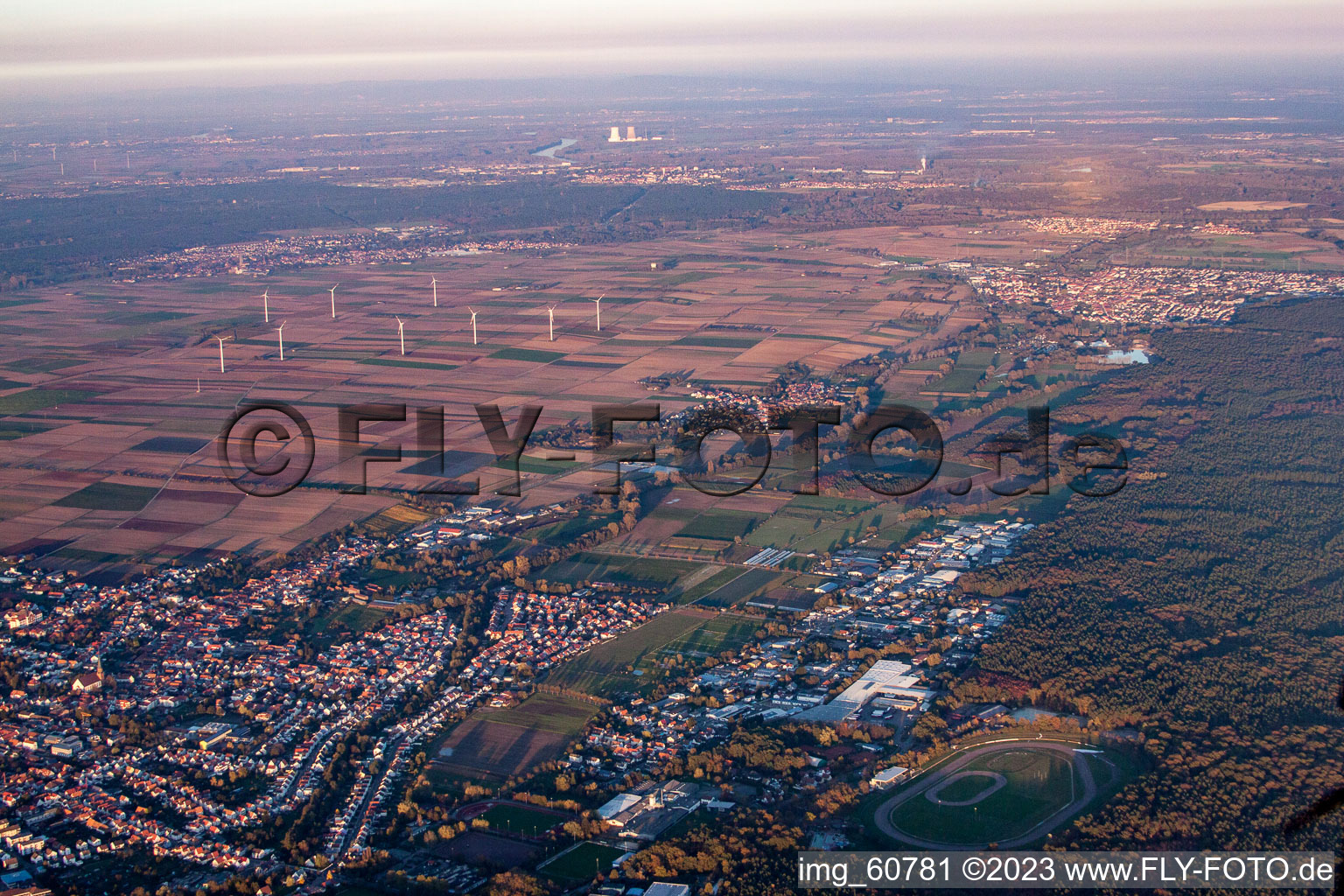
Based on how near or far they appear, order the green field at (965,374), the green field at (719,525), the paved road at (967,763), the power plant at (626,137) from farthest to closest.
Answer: the power plant at (626,137) < the green field at (965,374) < the green field at (719,525) < the paved road at (967,763)

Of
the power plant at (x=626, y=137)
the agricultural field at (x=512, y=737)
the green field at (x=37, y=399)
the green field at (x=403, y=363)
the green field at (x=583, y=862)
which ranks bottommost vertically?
the green field at (x=583, y=862)

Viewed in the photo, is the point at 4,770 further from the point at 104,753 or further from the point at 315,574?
the point at 315,574

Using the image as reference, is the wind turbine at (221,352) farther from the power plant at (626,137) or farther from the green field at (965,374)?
the power plant at (626,137)

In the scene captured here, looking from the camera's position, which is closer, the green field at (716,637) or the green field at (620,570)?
the green field at (716,637)

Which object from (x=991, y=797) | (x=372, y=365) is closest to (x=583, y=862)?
(x=991, y=797)

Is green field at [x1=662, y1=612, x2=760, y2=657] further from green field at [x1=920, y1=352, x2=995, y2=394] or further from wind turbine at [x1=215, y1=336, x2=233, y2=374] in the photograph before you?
wind turbine at [x1=215, y1=336, x2=233, y2=374]

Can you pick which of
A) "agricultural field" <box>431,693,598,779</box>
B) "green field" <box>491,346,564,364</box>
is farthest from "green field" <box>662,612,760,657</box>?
"green field" <box>491,346,564,364</box>

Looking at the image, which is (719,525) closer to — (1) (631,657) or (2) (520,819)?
(1) (631,657)

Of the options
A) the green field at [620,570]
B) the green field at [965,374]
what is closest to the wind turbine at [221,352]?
the green field at [620,570]
